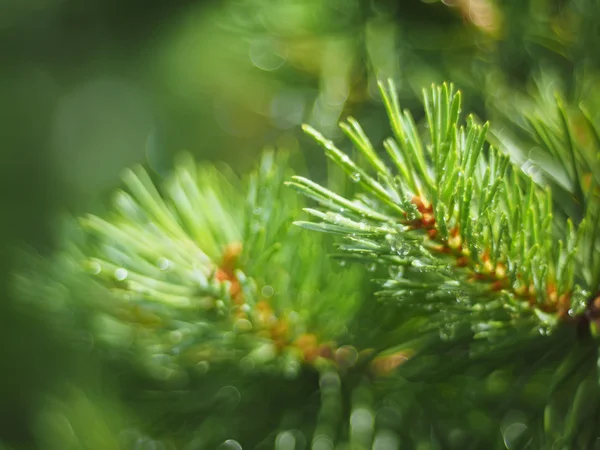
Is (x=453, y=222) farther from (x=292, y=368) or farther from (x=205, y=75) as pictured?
(x=205, y=75)

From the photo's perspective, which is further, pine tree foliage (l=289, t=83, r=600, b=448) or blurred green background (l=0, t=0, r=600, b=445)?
blurred green background (l=0, t=0, r=600, b=445)

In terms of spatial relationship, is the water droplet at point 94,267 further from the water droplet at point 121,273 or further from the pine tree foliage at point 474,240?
the pine tree foliage at point 474,240

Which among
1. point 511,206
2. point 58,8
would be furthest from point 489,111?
point 58,8

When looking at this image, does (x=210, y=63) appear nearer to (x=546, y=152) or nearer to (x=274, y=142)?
(x=274, y=142)

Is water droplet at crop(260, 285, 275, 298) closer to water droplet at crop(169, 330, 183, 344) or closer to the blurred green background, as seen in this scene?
water droplet at crop(169, 330, 183, 344)

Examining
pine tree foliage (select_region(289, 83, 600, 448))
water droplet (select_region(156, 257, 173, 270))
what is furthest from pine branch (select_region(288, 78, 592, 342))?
water droplet (select_region(156, 257, 173, 270))

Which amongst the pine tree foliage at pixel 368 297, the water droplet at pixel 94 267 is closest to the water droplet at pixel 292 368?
the pine tree foliage at pixel 368 297

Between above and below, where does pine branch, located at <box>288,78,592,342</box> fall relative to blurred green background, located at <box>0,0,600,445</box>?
below

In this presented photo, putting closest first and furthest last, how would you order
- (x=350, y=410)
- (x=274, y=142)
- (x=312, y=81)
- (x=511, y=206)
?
(x=511, y=206) < (x=350, y=410) < (x=312, y=81) < (x=274, y=142)
